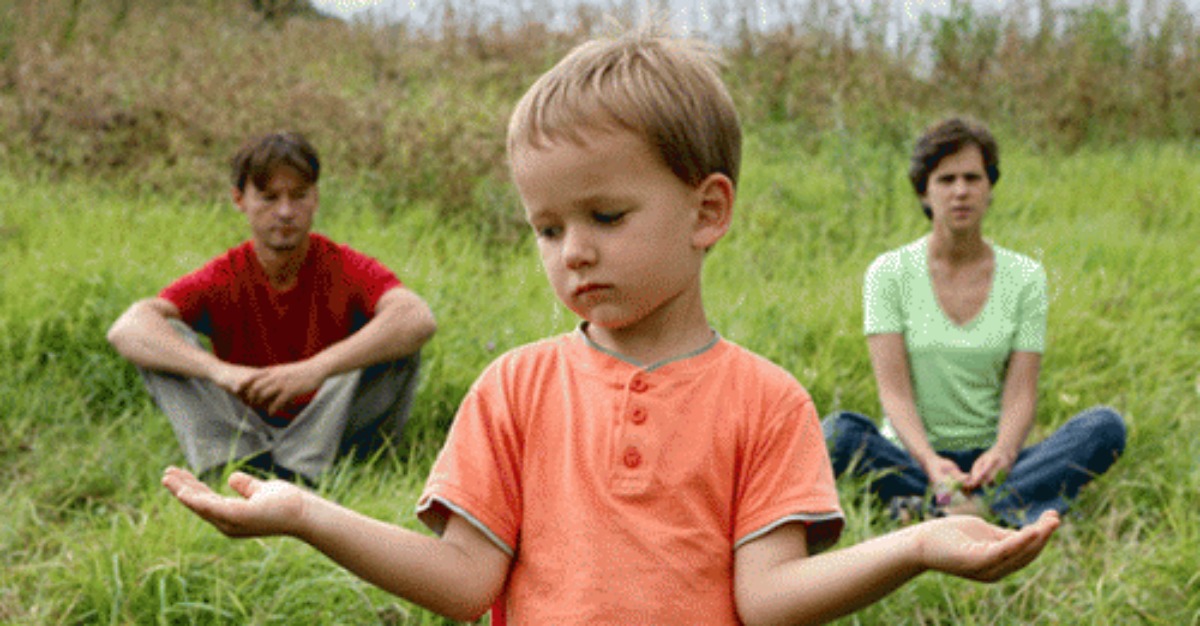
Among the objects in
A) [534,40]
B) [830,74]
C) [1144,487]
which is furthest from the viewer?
[534,40]

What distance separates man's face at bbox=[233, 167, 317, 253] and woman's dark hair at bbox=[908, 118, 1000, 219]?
206 centimetres

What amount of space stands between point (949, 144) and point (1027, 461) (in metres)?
1.05

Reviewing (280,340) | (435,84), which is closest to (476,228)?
(280,340)

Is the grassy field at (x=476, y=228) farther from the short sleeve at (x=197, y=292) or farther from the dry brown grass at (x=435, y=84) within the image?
the short sleeve at (x=197, y=292)

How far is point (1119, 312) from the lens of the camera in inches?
191

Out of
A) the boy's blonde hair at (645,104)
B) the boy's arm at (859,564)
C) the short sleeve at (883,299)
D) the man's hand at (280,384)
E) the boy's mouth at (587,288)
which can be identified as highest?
the boy's blonde hair at (645,104)

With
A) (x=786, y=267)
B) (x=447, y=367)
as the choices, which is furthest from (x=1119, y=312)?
(x=447, y=367)

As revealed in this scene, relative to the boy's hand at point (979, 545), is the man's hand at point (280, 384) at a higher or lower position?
lower

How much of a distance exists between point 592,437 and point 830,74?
21.7 feet

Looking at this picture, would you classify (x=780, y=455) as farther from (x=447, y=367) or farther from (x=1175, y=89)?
(x=1175, y=89)

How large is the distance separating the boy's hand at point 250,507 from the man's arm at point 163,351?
2373mm

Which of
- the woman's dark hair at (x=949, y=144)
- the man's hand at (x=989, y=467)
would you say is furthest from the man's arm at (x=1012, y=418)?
the woman's dark hair at (x=949, y=144)

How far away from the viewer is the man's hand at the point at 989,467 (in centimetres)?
356

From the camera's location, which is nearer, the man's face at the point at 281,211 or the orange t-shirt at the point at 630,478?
the orange t-shirt at the point at 630,478
